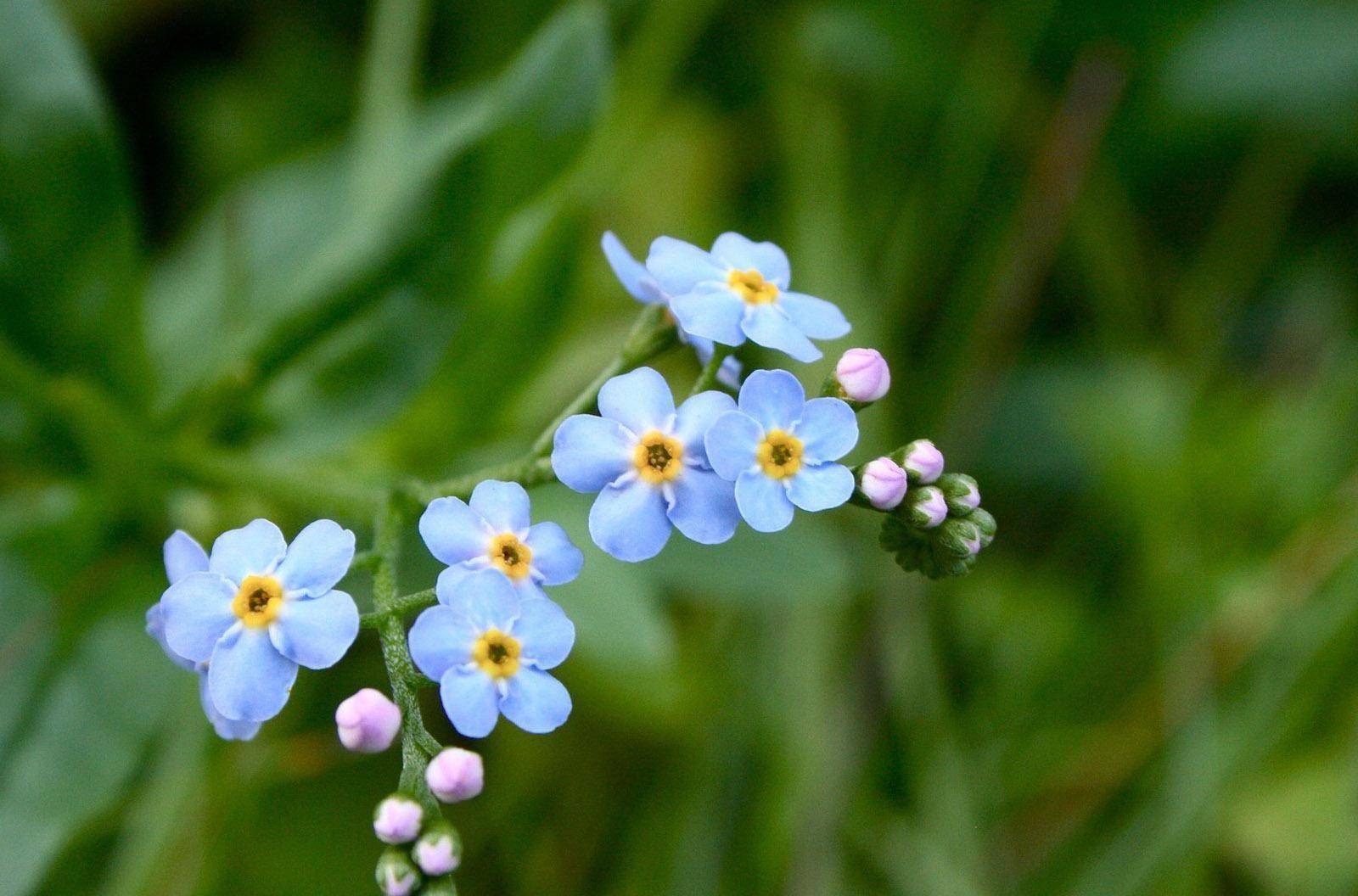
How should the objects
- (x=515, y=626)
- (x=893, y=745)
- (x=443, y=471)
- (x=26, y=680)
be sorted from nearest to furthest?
1. (x=515, y=626)
2. (x=26, y=680)
3. (x=443, y=471)
4. (x=893, y=745)

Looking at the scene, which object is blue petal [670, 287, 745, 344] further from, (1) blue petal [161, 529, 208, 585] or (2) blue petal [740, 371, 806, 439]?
(1) blue petal [161, 529, 208, 585]

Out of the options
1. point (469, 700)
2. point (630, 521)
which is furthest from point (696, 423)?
point (469, 700)

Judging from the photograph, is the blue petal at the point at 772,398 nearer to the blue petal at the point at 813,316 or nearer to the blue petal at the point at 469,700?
the blue petal at the point at 813,316

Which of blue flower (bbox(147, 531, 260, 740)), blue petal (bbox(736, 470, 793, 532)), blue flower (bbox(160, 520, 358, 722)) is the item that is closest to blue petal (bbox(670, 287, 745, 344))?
blue petal (bbox(736, 470, 793, 532))

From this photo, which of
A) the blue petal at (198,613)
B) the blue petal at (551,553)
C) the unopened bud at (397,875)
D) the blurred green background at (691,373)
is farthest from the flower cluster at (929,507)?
the blurred green background at (691,373)

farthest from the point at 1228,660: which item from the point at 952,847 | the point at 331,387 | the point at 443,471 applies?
the point at 331,387

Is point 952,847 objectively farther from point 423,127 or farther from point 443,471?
point 423,127

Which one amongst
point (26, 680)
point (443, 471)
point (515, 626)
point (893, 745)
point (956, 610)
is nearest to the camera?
point (515, 626)

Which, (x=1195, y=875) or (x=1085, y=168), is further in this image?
(x=1085, y=168)
